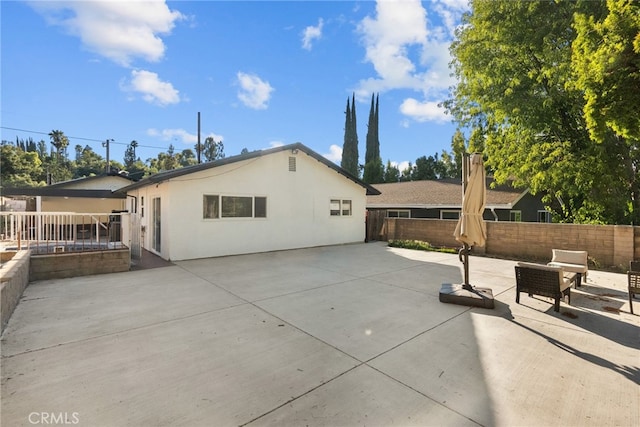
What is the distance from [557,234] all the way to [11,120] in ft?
138

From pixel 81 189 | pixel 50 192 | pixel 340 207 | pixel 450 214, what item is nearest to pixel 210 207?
pixel 340 207

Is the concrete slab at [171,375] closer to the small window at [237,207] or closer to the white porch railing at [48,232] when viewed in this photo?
the white porch railing at [48,232]

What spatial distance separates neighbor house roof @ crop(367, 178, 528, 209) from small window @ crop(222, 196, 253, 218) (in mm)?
8572

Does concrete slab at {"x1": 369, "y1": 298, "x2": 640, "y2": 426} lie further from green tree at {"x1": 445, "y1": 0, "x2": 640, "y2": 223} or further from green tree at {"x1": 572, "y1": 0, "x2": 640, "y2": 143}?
green tree at {"x1": 445, "y1": 0, "x2": 640, "y2": 223}

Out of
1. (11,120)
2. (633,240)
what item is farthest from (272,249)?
(11,120)

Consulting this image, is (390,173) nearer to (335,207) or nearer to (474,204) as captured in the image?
(335,207)

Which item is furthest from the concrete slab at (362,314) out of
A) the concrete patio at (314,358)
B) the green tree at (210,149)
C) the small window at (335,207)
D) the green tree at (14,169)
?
the green tree at (210,149)

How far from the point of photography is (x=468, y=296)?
506 centimetres

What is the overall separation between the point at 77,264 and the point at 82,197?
9876 millimetres

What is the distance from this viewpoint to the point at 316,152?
487 inches

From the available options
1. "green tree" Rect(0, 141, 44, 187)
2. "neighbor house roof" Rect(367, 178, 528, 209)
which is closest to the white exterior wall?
"neighbor house roof" Rect(367, 178, 528, 209)

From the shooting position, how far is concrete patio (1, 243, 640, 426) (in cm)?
236

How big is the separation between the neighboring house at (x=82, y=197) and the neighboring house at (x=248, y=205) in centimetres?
256

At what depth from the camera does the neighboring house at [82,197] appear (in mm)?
14164
